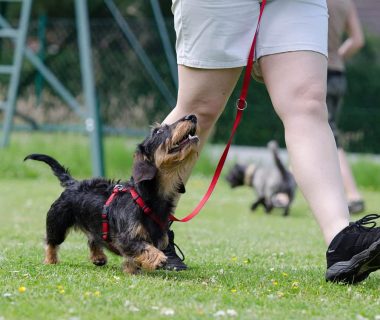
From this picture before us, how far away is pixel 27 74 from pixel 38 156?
1250cm

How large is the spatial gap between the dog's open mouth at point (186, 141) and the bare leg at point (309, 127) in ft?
1.53

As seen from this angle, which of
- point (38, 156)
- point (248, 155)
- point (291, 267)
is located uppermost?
point (38, 156)

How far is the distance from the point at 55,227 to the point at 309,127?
5.42 feet

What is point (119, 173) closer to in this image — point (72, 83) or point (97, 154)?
point (97, 154)

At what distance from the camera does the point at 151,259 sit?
183 inches

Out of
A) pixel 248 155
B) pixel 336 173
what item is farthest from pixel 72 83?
pixel 336 173

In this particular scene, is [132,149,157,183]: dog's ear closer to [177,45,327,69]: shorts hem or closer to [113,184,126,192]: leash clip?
[113,184,126,192]: leash clip

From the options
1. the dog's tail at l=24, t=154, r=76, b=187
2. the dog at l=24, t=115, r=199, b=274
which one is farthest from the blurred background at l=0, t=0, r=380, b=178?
the dog at l=24, t=115, r=199, b=274

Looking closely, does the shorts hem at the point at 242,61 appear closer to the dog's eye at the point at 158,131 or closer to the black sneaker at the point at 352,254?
the dog's eye at the point at 158,131

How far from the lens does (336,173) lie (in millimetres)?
4664

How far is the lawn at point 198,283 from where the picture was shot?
378 cm

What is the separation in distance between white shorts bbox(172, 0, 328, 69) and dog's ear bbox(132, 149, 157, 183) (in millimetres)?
590

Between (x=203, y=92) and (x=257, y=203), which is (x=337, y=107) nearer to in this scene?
(x=257, y=203)

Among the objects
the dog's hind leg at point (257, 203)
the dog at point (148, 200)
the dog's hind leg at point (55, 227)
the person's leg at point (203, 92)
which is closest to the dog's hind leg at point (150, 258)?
the dog at point (148, 200)
